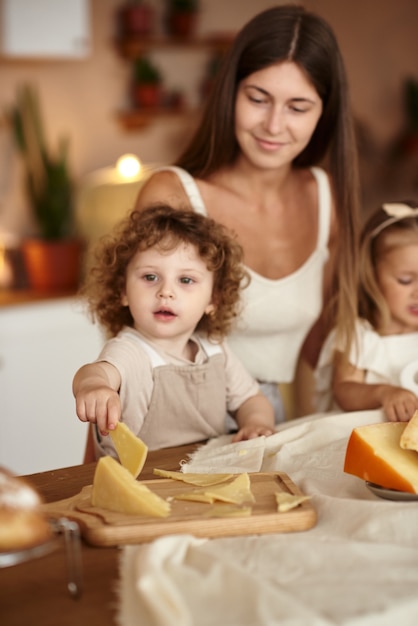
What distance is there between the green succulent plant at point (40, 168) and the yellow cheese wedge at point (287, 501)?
2.89 metres

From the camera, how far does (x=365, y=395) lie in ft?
5.79

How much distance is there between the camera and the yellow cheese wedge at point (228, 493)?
116 cm

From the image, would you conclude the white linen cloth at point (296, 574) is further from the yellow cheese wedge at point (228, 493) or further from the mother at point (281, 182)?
the mother at point (281, 182)

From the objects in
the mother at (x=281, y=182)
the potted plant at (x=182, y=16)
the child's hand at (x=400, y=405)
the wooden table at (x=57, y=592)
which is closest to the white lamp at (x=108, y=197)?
the potted plant at (x=182, y=16)

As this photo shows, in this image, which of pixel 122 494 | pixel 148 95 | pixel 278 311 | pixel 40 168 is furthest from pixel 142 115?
pixel 122 494

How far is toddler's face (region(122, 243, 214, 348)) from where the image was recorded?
5.23ft

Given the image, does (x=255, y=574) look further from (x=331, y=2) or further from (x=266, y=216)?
(x=331, y=2)

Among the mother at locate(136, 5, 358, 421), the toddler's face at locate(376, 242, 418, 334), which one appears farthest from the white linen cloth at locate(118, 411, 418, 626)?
the mother at locate(136, 5, 358, 421)

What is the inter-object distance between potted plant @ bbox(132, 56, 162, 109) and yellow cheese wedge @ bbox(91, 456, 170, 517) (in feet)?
10.6

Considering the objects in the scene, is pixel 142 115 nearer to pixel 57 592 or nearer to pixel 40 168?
pixel 40 168

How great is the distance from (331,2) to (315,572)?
4.30 m

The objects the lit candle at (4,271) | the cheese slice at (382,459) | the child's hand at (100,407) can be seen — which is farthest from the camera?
the lit candle at (4,271)

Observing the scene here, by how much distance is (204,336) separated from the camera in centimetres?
175

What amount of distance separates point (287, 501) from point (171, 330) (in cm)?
54
